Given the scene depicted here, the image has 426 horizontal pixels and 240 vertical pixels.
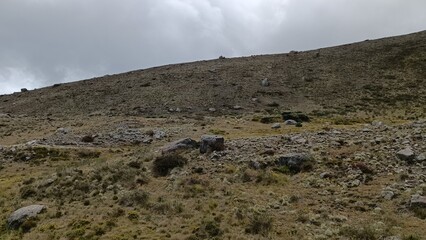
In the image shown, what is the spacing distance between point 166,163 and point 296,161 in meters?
8.18

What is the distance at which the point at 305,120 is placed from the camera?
56.9 meters

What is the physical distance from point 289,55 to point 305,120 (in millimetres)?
45555

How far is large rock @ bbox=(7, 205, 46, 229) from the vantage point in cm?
2678

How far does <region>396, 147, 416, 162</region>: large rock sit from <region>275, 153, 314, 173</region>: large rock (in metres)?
4.81

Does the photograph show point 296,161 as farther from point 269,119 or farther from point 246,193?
point 269,119

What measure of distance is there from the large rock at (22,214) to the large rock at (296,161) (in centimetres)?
1423

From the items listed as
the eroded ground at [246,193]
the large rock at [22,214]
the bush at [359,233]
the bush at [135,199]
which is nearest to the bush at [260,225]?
the eroded ground at [246,193]

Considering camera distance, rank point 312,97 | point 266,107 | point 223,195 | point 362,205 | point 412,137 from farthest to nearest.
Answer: point 312,97
point 266,107
point 412,137
point 223,195
point 362,205

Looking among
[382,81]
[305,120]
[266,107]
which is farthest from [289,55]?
[305,120]

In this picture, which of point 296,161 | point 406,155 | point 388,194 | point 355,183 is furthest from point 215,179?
point 406,155

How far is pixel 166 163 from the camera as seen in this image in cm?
3052

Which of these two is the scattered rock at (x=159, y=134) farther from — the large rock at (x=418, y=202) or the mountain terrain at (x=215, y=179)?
the large rock at (x=418, y=202)

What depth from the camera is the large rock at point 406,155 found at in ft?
85.7

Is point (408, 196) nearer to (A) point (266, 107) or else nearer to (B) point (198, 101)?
(A) point (266, 107)
